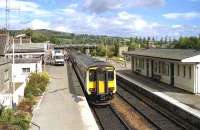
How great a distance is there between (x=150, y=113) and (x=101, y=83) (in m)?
3.61

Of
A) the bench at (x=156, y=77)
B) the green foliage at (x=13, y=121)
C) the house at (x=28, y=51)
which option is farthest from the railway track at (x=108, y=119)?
the house at (x=28, y=51)

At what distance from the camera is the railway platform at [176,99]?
19344mm

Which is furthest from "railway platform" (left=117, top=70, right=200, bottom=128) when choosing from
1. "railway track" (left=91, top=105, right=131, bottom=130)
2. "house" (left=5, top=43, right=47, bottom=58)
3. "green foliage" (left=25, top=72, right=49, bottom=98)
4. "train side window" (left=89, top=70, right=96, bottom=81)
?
"house" (left=5, top=43, right=47, bottom=58)

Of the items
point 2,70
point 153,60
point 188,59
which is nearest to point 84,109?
point 2,70

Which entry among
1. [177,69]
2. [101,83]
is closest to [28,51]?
[177,69]

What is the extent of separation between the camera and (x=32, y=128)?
16.6 meters

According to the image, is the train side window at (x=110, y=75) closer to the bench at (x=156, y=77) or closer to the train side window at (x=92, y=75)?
the train side window at (x=92, y=75)

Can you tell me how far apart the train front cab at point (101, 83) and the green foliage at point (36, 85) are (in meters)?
4.35

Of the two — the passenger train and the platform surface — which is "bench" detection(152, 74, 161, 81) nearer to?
the platform surface

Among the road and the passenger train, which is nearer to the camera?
the road

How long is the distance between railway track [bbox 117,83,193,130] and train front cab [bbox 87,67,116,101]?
188 centimetres

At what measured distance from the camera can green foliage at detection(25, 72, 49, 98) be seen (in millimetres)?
26869

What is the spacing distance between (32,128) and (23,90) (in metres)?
9.86

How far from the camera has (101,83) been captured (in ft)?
77.8
